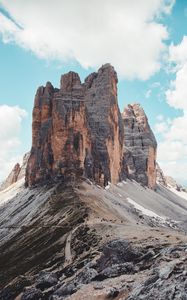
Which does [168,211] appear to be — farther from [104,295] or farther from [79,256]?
[104,295]

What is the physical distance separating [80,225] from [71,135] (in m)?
75.5

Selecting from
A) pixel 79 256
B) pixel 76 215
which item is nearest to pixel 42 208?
pixel 76 215

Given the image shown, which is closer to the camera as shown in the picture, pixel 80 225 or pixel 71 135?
A: pixel 80 225

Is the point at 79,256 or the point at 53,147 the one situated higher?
the point at 53,147

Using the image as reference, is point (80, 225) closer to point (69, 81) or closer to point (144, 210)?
point (144, 210)

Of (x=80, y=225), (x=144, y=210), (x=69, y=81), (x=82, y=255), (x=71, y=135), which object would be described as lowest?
(x=82, y=255)

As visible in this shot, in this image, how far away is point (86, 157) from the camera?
538ft

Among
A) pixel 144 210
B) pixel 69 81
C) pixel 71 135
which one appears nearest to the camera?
pixel 71 135

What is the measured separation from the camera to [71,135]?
159000 millimetres

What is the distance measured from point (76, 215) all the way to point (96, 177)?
6357 centimetres

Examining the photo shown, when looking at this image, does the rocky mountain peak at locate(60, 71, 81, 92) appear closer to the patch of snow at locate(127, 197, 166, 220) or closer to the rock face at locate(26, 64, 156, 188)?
the rock face at locate(26, 64, 156, 188)

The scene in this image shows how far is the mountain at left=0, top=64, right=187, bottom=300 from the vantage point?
44.6m

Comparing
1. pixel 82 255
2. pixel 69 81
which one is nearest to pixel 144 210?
pixel 69 81

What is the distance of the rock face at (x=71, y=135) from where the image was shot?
516 ft
